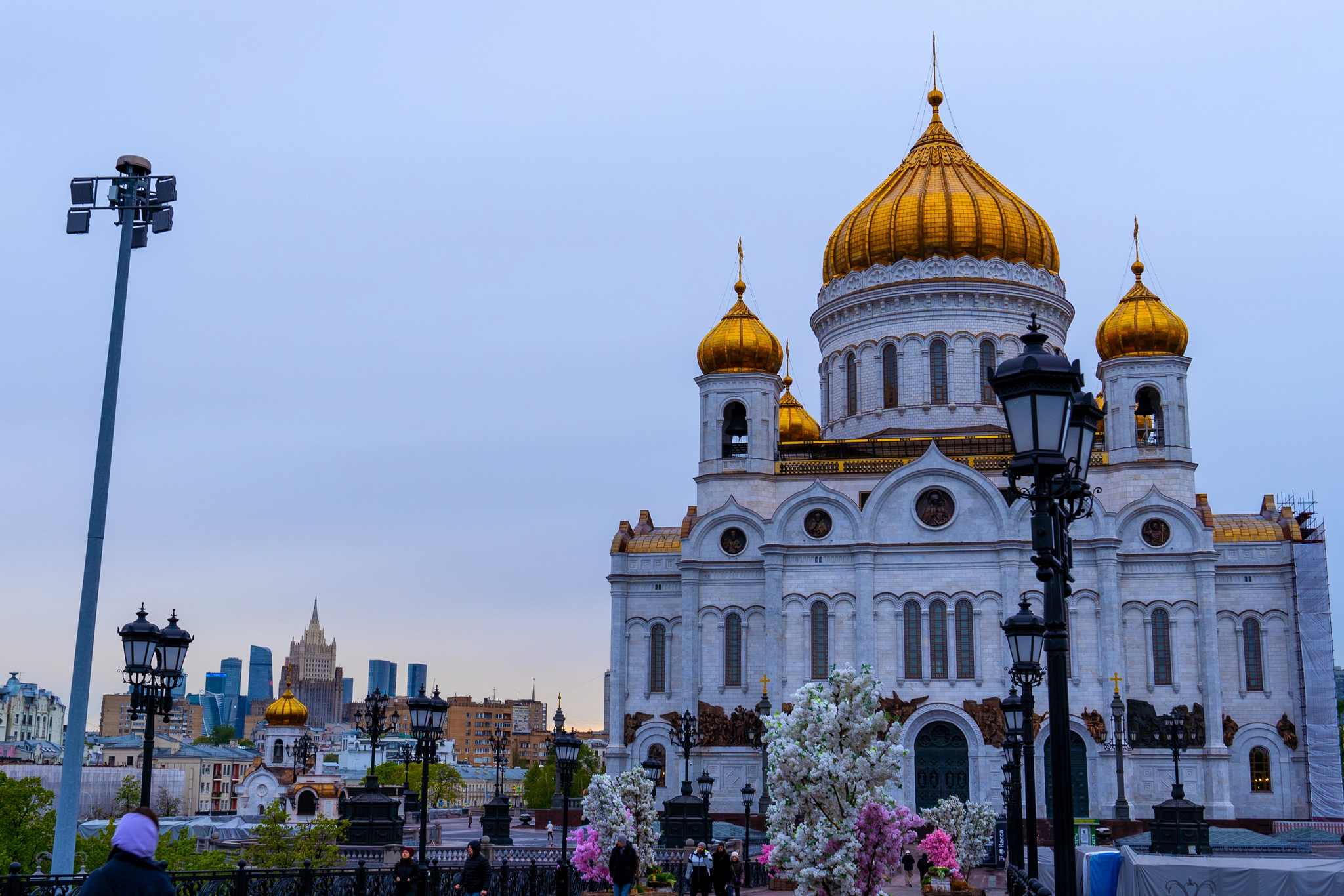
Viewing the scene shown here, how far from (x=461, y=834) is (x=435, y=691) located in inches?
1227

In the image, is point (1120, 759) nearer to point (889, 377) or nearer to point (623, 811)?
point (889, 377)

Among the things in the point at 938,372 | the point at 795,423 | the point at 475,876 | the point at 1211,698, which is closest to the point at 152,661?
the point at 475,876

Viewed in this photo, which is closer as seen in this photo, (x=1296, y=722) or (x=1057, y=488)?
(x=1057, y=488)

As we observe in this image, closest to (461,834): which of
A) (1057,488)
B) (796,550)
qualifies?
(796,550)

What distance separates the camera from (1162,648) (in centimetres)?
4412

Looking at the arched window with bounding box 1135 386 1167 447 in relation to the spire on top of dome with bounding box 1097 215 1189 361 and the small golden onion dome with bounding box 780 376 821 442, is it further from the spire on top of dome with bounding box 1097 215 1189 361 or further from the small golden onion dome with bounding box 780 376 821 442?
the small golden onion dome with bounding box 780 376 821 442

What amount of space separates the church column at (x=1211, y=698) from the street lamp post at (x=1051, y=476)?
119ft

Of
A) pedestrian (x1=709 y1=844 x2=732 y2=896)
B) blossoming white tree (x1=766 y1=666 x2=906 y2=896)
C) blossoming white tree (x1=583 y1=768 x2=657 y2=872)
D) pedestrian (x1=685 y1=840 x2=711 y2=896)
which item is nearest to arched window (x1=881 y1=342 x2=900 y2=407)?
blossoming white tree (x1=583 y1=768 x2=657 y2=872)

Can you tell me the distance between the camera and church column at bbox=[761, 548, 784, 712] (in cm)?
4444

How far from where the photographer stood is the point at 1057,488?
9.69 m

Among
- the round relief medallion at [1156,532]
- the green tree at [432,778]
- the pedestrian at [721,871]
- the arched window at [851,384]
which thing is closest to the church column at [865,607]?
the arched window at [851,384]

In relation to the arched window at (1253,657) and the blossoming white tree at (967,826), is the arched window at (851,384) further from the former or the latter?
the blossoming white tree at (967,826)

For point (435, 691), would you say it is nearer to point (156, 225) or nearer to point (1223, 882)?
point (156, 225)

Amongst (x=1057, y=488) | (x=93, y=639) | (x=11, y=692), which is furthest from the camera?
(x=11, y=692)
